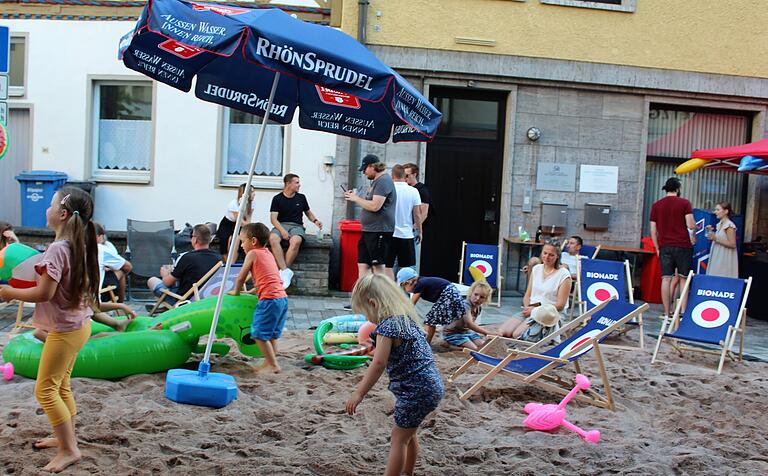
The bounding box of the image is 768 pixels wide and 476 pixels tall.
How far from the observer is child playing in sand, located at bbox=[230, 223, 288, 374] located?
658 centimetres

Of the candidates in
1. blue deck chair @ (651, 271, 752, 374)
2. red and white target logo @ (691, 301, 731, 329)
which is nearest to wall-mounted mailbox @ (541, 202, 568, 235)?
blue deck chair @ (651, 271, 752, 374)

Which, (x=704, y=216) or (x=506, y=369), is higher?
(x=704, y=216)

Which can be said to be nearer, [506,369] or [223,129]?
[506,369]

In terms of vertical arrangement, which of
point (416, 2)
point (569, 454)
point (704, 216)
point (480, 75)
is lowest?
point (569, 454)

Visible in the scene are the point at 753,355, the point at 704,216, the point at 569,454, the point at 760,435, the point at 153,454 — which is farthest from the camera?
the point at 704,216

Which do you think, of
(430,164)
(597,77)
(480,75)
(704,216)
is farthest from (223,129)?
(704,216)

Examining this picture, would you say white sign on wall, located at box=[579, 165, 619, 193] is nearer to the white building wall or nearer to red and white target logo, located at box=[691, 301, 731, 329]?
the white building wall

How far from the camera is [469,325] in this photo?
786 cm

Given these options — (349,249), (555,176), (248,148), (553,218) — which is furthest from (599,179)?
(248,148)

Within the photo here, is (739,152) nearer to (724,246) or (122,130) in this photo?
(724,246)

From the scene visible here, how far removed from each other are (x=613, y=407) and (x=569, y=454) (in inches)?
49.0

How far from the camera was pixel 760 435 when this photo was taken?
18.7 feet

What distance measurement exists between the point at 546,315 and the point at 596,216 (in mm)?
5538

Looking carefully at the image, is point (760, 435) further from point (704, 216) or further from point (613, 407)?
point (704, 216)
